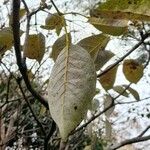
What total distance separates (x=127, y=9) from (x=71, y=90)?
3.1 inches

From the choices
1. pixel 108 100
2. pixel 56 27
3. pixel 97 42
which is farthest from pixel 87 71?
pixel 108 100

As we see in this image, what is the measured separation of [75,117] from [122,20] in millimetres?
105

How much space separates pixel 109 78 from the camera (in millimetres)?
774

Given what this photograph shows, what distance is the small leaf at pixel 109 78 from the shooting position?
77 centimetres

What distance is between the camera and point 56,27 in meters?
0.59

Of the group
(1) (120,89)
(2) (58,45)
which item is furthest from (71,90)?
(1) (120,89)

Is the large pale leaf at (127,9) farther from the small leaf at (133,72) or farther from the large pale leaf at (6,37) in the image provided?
the small leaf at (133,72)

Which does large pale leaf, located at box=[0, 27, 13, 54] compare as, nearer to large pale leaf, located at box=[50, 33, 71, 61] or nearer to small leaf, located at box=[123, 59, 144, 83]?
large pale leaf, located at box=[50, 33, 71, 61]

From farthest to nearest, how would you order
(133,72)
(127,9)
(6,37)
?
(133,72) → (6,37) → (127,9)

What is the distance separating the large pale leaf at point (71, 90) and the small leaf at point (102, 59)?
12.1 inches

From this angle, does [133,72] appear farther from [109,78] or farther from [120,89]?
[120,89]

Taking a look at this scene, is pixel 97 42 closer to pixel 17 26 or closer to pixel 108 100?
pixel 17 26

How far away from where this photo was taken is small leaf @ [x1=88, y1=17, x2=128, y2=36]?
0.37 meters

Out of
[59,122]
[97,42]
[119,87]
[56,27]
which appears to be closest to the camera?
[59,122]
